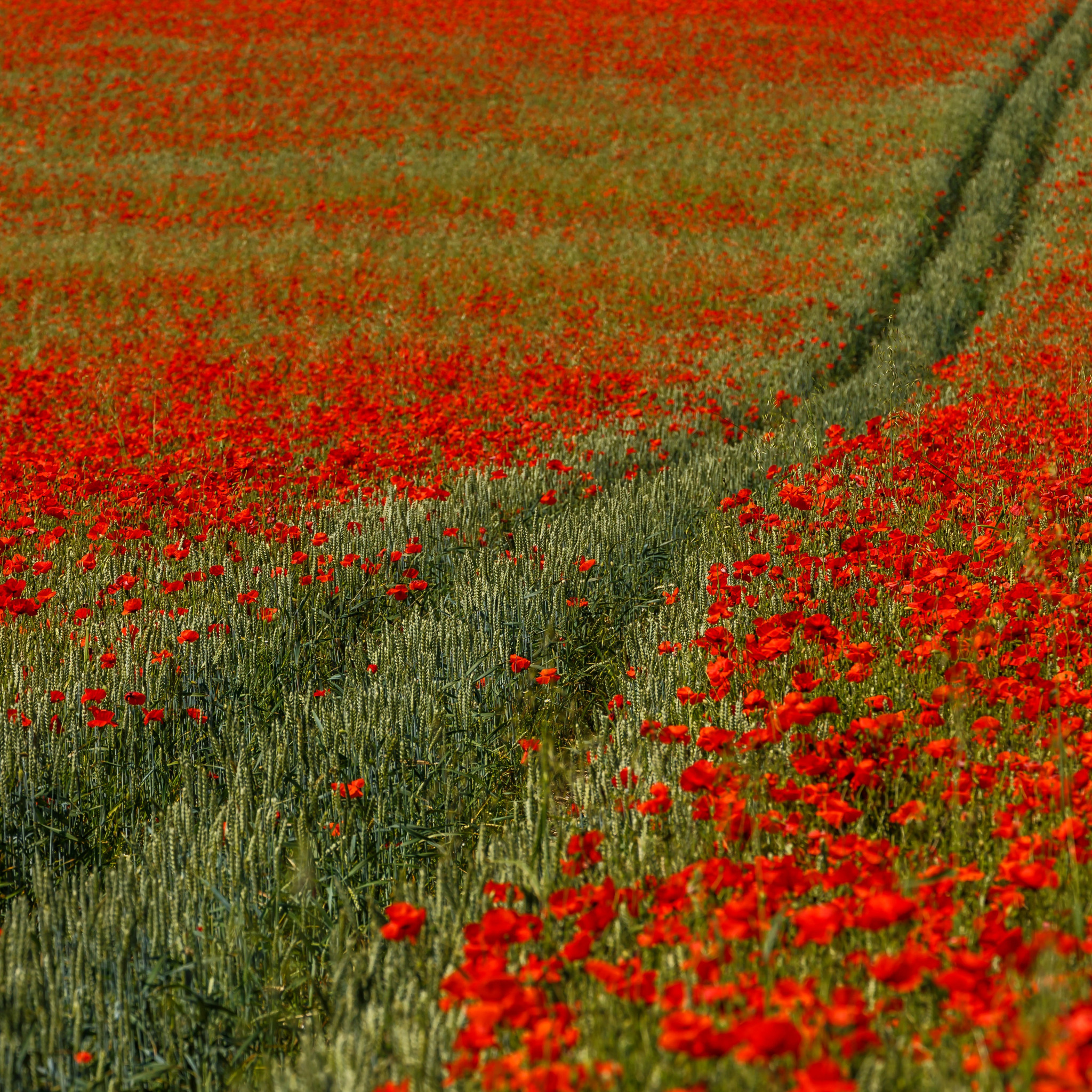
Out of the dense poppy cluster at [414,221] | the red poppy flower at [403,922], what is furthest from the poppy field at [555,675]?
the dense poppy cluster at [414,221]

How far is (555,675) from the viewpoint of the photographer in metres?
3.39

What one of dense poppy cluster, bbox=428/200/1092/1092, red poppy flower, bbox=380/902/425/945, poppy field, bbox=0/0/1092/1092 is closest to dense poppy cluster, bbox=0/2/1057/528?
poppy field, bbox=0/0/1092/1092

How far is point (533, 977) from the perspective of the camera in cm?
185

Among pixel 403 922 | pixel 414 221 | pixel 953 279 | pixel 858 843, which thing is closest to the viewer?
pixel 403 922

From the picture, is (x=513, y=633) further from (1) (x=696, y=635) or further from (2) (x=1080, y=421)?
(2) (x=1080, y=421)

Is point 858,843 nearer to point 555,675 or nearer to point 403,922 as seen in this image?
point 403,922

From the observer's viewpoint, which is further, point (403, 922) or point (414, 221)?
point (414, 221)

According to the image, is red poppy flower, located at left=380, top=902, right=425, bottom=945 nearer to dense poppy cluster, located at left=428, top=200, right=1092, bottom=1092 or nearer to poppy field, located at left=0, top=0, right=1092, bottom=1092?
poppy field, located at left=0, top=0, right=1092, bottom=1092

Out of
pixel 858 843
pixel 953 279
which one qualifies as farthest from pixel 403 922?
pixel 953 279

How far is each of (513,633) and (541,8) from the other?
27.5 metres

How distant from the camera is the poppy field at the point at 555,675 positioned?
1846 mm

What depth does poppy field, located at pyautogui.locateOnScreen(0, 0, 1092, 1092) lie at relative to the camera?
1846 mm

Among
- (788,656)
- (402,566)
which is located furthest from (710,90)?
(788,656)

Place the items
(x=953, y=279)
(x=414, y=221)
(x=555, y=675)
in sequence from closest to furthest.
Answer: (x=555, y=675)
(x=953, y=279)
(x=414, y=221)
